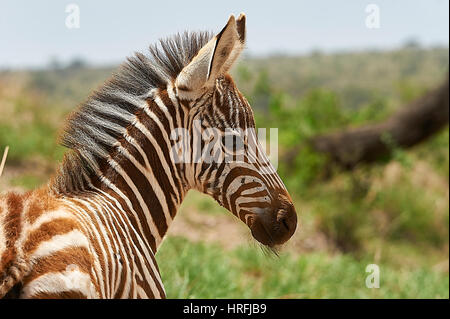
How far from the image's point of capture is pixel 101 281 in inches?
80.7

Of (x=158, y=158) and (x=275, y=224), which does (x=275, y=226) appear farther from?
(x=158, y=158)

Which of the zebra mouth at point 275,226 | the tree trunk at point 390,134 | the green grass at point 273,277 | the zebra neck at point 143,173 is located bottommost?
the green grass at point 273,277

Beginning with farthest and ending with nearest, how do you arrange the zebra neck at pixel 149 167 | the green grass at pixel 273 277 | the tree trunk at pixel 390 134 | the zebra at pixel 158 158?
1. the tree trunk at pixel 390 134
2. the green grass at pixel 273 277
3. the zebra neck at pixel 149 167
4. the zebra at pixel 158 158

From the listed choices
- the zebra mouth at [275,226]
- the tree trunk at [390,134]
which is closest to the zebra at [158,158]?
the zebra mouth at [275,226]

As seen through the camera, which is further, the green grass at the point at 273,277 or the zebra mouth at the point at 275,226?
the green grass at the point at 273,277

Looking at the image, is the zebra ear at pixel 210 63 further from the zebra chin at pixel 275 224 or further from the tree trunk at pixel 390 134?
the tree trunk at pixel 390 134

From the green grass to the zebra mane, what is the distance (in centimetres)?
221

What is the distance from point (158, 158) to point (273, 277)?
401cm

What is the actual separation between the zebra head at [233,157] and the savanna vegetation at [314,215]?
1.95 metres

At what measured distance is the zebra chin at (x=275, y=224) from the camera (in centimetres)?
247

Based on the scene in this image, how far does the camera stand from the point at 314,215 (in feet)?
31.2
